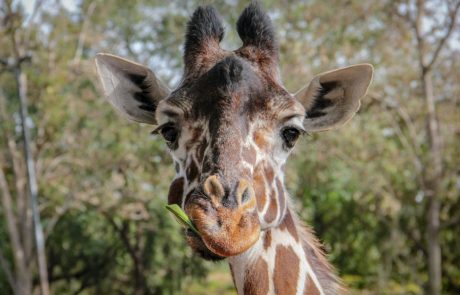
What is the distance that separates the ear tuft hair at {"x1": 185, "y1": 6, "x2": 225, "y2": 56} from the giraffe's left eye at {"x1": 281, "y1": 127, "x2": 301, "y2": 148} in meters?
0.87

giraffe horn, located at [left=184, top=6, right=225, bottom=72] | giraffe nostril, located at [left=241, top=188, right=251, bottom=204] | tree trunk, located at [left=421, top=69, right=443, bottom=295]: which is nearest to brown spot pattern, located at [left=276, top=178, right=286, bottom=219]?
giraffe nostril, located at [left=241, top=188, right=251, bottom=204]

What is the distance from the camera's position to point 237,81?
346 centimetres

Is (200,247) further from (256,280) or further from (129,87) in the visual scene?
(129,87)

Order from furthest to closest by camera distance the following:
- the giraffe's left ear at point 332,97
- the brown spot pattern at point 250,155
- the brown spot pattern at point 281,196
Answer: the giraffe's left ear at point 332,97
the brown spot pattern at point 281,196
the brown spot pattern at point 250,155

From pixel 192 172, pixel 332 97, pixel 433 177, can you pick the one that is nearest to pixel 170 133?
pixel 192 172

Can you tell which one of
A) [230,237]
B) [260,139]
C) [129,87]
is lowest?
[230,237]

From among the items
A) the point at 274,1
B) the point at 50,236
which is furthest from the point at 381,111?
the point at 50,236

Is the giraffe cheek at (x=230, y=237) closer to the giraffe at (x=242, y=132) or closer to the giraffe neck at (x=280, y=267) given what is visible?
the giraffe at (x=242, y=132)

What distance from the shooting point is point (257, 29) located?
4066mm

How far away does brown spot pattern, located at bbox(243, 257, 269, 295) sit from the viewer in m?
3.43

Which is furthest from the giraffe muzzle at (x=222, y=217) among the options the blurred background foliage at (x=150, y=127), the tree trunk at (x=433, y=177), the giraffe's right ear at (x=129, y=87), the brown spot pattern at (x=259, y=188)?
the tree trunk at (x=433, y=177)

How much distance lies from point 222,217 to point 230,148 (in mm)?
452

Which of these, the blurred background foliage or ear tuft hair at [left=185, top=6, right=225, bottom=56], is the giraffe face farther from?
the blurred background foliage

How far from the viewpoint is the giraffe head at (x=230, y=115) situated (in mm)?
2971
